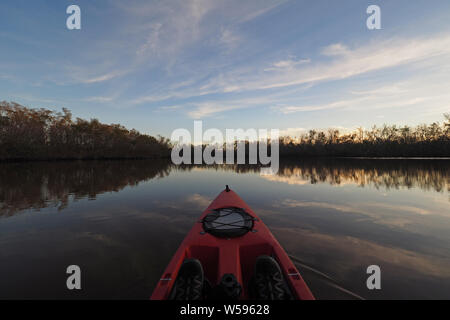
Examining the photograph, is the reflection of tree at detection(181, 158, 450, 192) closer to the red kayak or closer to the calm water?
the calm water

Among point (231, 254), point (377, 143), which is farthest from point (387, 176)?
point (377, 143)

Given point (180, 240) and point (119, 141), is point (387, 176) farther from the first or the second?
point (119, 141)

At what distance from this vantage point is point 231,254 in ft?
8.29

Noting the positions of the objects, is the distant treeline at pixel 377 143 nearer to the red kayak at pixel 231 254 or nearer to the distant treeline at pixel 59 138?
the distant treeline at pixel 59 138

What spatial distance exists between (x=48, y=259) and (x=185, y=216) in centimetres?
338

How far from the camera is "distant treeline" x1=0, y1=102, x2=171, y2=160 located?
37281 millimetres

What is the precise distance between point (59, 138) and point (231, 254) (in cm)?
6236

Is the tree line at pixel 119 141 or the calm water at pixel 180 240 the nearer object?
the calm water at pixel 180 240

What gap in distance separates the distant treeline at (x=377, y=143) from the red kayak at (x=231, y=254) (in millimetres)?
69093

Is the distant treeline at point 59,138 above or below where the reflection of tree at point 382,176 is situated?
above

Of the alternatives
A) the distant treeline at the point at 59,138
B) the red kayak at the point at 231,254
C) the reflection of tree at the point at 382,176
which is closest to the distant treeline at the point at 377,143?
the reflection of tree at the point at 382,176

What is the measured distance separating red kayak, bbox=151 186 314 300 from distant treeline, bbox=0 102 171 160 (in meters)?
54.4

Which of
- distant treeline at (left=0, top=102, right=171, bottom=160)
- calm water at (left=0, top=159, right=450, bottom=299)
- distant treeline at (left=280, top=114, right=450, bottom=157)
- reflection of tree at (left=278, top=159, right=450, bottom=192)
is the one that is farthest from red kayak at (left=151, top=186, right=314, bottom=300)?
distant treeline at (left=280, top=114, right=450, bottom=157)

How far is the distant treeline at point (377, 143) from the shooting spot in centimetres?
4772
